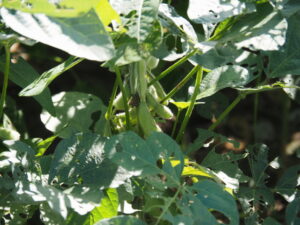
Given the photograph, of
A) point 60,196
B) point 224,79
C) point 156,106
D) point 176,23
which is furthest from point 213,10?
point 60,196

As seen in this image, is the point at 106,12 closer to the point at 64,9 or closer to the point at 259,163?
the point at 64,9

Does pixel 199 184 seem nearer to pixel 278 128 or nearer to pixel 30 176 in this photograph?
pixel 30 176

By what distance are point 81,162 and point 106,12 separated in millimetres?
311

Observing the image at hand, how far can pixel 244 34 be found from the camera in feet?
3.03

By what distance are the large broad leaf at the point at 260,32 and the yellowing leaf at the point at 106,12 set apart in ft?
0.61

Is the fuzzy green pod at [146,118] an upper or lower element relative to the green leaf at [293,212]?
upper

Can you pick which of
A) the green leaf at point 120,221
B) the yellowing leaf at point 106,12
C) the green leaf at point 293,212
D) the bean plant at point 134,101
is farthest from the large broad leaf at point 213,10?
the green leaf at point 293,212

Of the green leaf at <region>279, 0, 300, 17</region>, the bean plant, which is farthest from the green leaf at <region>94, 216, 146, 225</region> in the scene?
the green leaf at <region>279, 0, 300, 17</region>

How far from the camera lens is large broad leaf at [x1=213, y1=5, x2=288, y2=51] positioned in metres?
0.91

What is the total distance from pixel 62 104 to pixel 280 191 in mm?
629

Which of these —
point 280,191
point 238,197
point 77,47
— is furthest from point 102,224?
point 280,191

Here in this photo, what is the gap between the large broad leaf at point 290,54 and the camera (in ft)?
4.07

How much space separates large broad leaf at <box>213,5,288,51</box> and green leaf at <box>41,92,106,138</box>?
23.2 inches

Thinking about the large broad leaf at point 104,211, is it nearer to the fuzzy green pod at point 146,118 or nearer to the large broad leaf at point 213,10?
the fuzzy green pod at point 146,118
